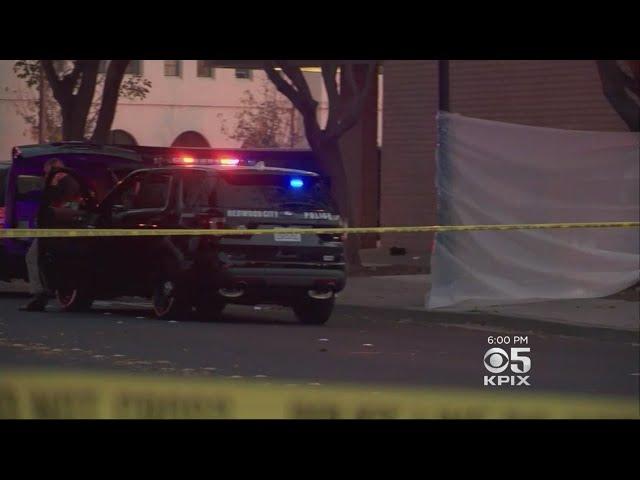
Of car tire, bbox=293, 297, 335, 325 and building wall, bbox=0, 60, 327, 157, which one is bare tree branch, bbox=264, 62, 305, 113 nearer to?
car tire, bbox=293, 297, 335, 325

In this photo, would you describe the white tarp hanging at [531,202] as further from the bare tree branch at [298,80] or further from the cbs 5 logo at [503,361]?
the bare tree branch at [298,80]

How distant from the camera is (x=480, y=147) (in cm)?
1537

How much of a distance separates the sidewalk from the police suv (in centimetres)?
210

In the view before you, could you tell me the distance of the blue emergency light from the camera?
1329 cm

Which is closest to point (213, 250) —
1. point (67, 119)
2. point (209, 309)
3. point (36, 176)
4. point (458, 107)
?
point (209, 309)

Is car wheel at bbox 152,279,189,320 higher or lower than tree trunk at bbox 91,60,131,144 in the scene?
lower

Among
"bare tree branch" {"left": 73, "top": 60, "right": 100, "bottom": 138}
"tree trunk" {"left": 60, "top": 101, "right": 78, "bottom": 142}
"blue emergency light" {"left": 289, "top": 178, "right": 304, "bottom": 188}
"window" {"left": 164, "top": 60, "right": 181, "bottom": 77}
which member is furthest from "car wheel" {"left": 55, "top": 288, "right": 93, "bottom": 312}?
"window" {"left": 164, "top": 60, "right": 181, "bottom": 77}

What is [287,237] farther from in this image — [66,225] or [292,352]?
[66,225]

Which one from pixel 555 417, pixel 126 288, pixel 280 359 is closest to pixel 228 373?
pixel 280 359

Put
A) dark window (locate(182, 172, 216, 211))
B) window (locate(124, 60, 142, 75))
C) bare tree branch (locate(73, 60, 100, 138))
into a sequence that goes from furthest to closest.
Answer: window (locate(124, 60, 142, 75)) → bare tree branch (locate(73, 60, 100, 138)) → dark window (locate(182, 172, 216, 211))

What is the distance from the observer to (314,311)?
43.8ft

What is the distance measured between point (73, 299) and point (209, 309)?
157 centimetres
